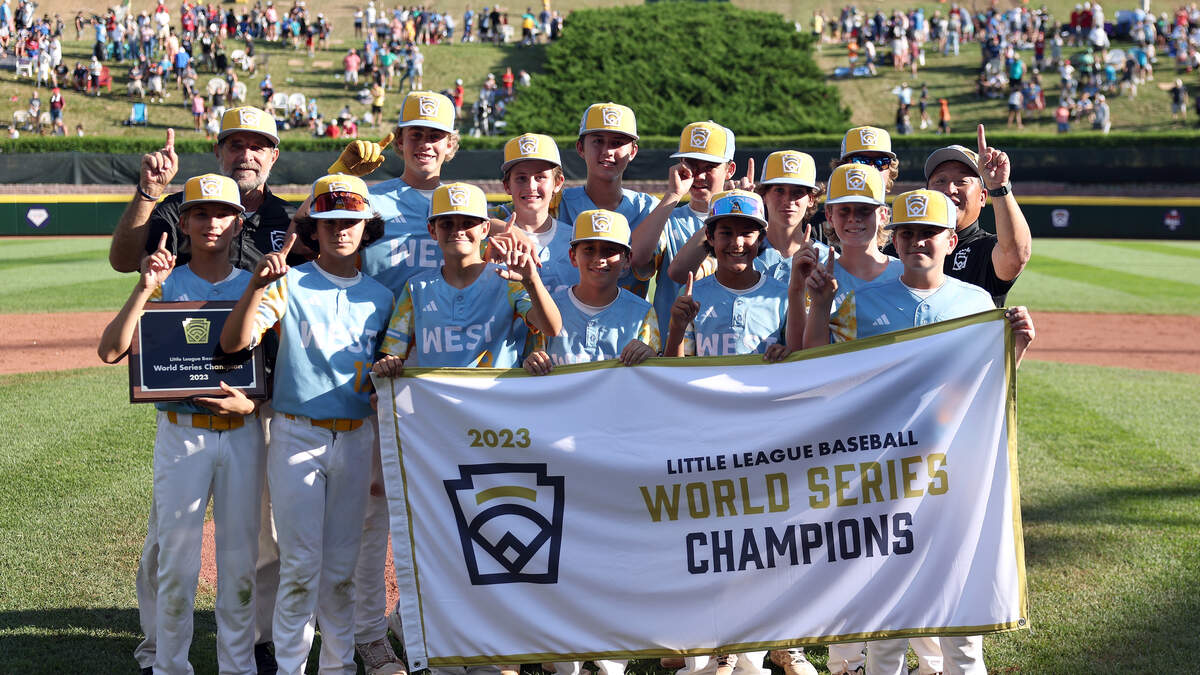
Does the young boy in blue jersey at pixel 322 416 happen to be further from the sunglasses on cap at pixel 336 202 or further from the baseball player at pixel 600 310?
the baseball player at pixel 600 310

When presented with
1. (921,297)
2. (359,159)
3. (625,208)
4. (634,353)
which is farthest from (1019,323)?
(359,159)

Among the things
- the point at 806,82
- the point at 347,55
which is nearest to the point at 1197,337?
the point at 806,82

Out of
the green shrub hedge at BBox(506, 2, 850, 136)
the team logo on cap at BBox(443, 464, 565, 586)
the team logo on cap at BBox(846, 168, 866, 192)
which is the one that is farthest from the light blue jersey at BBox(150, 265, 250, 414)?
the green shrub hedge at BBox(506, 2, 850, 136)

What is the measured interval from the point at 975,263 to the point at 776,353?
70.0 inches

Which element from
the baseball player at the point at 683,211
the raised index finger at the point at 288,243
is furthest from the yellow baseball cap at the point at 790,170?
the raised index finger at the point at 288,243

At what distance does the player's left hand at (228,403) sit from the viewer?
16.4 feet

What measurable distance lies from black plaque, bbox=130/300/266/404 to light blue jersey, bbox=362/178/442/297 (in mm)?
995

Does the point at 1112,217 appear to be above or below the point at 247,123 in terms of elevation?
below

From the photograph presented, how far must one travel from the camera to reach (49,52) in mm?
49062

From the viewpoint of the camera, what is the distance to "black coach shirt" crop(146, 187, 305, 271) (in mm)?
5625

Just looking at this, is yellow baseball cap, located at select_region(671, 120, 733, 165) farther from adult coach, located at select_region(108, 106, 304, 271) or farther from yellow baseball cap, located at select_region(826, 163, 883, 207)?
adult coach, located at select_region(108, 106, 304, 271)

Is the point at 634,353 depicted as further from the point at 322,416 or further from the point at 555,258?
the point at 322,416

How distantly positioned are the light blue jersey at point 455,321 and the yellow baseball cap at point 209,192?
97cm

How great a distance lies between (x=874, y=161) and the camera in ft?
21.1
